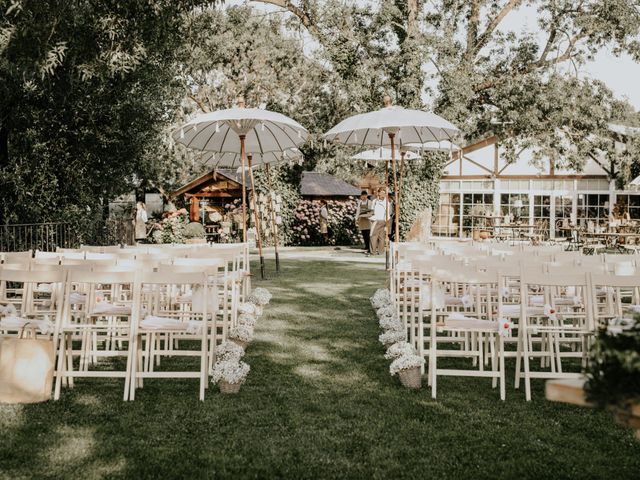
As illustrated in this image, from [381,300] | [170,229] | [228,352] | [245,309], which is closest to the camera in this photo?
[228,352]

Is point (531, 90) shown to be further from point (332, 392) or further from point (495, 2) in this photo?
point (332, 392)

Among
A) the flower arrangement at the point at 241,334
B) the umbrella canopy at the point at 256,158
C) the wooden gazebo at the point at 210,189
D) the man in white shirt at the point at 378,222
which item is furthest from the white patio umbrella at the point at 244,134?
the wooden gazebo at the point at 210,189

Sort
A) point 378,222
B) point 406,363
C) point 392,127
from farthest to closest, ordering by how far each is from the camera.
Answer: point 378,222
point 392,127
point 406,363

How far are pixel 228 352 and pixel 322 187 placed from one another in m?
25.7

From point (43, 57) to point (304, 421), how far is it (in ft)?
18.9

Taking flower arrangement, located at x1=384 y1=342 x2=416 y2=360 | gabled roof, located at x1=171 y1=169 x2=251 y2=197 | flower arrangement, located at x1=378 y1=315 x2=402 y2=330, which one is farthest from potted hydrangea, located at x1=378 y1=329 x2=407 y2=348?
gabled roof, located at x1=171 y1=169 x2=251 y2=197

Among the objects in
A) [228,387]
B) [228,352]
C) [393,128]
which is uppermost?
[393,128]

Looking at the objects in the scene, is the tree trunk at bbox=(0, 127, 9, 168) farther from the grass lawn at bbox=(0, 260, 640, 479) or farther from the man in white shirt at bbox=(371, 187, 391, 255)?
the man in white shirt at bbox=(371, 187, 391, 255)

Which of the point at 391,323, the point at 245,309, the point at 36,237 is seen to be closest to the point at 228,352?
the point at 245,309

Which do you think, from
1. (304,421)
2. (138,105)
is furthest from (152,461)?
(138,105)

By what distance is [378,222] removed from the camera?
19859 mm

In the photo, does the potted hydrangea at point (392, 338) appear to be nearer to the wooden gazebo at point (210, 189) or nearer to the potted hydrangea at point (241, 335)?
the potted hydrangea at point (241, 335)

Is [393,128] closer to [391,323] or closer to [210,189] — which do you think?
[391,323]

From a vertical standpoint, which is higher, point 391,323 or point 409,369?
point 391,323
